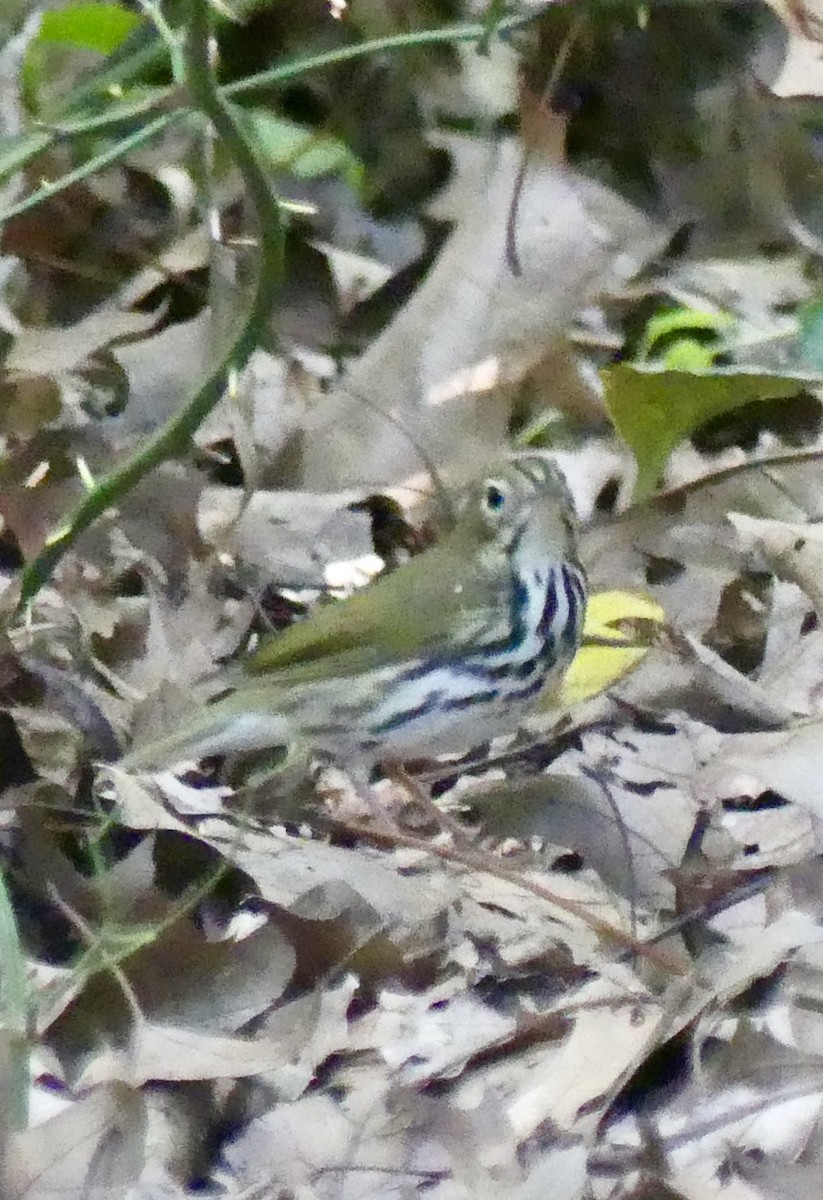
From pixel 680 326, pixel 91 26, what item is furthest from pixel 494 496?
pixel 91 26

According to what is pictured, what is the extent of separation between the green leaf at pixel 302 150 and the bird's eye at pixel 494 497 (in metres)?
0.99

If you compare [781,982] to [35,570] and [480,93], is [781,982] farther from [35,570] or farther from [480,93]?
[480,93]

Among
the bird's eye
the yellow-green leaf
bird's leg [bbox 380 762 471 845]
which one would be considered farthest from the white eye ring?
bird's leg [bbox 380 762 471 845]

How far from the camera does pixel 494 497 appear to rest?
1.93m

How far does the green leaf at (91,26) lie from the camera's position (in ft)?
7.61

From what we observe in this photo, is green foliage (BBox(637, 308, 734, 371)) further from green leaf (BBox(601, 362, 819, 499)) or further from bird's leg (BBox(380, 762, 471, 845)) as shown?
bird's leg (BBox(380, 762, 471, 845))

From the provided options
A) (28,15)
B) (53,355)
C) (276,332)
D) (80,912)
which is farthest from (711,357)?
(80,912)

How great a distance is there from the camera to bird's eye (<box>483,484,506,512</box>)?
6.32ft

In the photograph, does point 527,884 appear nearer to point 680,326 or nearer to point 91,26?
point 680,326

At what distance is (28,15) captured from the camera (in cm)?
255

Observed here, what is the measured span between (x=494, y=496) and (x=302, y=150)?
106 cm

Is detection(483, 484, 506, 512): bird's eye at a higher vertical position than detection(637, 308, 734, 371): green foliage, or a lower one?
higher

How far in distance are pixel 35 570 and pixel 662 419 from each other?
2.67ft

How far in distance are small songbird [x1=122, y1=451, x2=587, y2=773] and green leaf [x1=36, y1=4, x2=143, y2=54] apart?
36.6 inches
